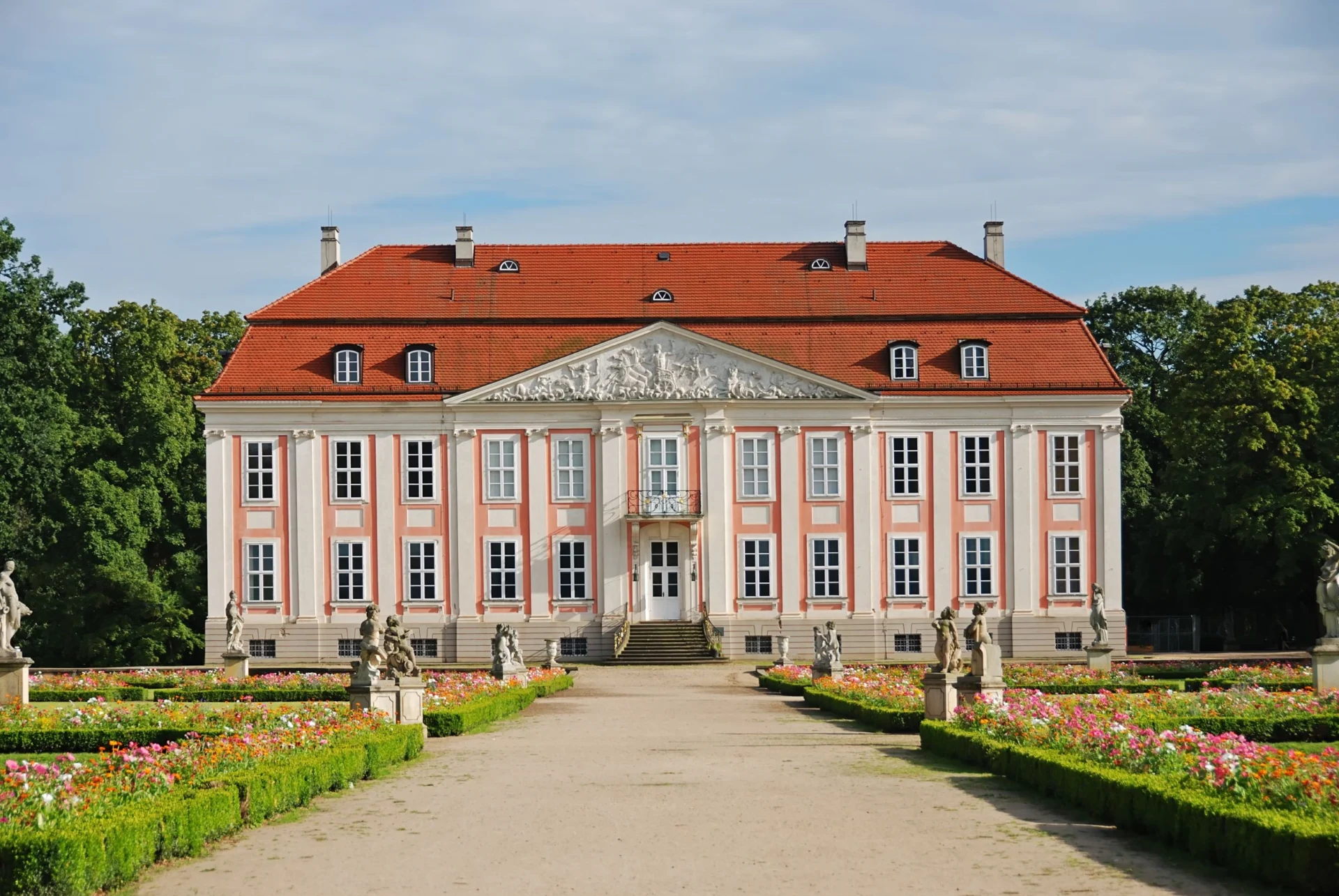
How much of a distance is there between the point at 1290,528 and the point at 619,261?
22.0m

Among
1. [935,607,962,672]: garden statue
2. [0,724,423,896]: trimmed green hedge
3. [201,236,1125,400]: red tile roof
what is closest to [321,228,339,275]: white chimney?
[201,236,1125,400]: red tile roof

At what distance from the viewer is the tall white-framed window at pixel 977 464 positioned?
51.9m

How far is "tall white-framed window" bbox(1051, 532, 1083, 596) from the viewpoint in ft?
170

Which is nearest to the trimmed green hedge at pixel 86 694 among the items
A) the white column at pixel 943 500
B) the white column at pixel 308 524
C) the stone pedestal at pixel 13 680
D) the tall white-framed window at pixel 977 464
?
the stone pedestal at pixel 13 680

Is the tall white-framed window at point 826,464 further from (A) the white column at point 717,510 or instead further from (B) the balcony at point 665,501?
(B) the balcony at point 665,501

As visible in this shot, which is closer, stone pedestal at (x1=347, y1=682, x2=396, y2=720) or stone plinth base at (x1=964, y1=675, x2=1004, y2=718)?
stone plinth base at (x1=964, y1=675, x2=1004, y2=718)

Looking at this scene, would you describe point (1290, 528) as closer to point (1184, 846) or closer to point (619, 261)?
point (619, 261)

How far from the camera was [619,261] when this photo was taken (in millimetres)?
55406

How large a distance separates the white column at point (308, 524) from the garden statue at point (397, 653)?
1095 inches

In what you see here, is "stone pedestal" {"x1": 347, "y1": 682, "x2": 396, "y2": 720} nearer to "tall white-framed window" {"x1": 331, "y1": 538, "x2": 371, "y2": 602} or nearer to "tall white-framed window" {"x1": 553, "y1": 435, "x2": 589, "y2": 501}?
"tall white-framed window" {"x1": 553, "y1": 435, "x2": 589, "y2": 501}

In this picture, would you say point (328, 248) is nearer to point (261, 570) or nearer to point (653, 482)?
point (261, 570)

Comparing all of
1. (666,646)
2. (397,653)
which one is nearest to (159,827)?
(397,653)

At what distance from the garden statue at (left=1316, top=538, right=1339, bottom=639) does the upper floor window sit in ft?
98.5

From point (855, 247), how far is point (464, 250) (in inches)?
489
